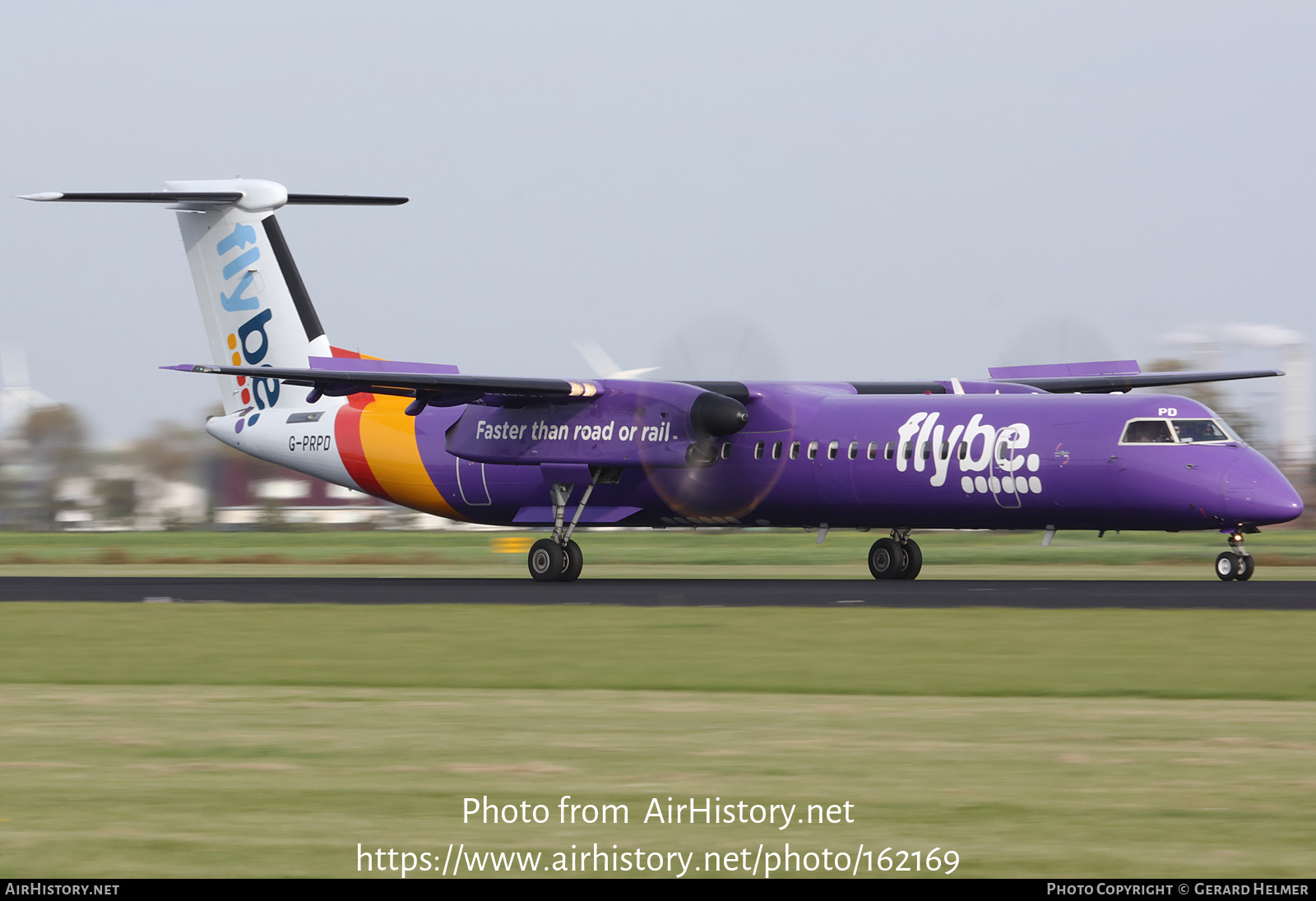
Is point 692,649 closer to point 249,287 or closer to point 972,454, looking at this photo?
point 972,454

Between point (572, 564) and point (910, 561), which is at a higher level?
point (572, 564)

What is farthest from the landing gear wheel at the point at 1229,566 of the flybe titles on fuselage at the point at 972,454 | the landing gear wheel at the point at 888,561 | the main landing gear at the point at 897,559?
the landing gear wheel at the point at 888,561

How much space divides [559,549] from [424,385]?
4066 mm

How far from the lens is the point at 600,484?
103ft

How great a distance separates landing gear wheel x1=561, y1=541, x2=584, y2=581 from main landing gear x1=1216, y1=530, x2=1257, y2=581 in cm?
1135

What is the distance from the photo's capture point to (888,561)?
3061 cm

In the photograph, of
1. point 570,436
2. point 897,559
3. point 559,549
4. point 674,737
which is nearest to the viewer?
point 674,737

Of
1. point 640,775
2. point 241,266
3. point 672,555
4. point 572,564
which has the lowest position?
point 640,775

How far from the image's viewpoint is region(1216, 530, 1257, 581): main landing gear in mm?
26547

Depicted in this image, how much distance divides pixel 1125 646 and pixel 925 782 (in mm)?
8204

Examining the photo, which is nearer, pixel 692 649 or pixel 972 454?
pixel 692 649

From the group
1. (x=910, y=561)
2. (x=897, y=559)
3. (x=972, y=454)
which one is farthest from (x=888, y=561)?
(x=972, y=454)

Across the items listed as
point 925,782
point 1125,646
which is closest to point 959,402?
point 1125,646

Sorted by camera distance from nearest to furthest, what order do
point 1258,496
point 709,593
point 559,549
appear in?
point 1258,496 < point 709,593 < point 559,549
